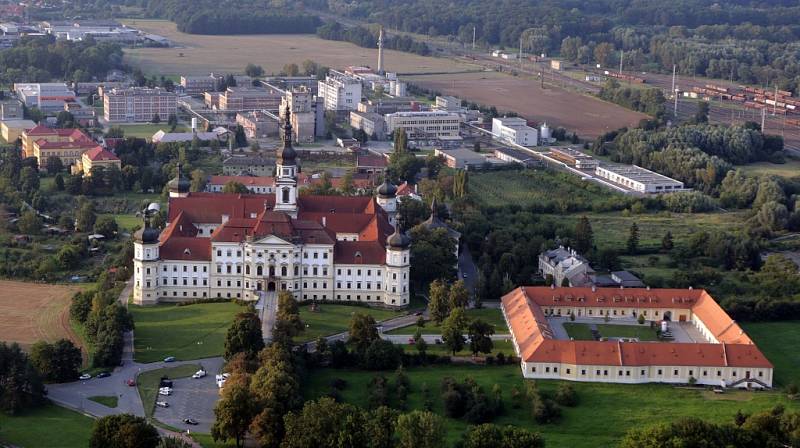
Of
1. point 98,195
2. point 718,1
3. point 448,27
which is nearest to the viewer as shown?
point 98,195

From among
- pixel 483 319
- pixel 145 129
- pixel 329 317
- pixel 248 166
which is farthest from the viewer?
pixel 145 129

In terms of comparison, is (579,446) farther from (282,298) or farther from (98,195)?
(98,195)

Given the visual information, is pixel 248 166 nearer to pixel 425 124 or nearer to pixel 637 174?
pixel 425 124

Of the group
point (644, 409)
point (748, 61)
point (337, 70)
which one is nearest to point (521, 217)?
point (644, 409)

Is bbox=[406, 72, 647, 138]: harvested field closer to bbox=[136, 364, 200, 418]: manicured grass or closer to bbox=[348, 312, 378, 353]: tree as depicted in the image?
bbox=[348, 312, 378, 353]: tree

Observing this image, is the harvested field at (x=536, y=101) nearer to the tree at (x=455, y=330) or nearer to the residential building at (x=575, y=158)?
the residential building at (x=575, y=158)

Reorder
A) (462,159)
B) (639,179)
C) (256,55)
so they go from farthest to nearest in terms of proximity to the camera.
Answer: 1. (256,55)
2. (462,159)
3. (639,179)

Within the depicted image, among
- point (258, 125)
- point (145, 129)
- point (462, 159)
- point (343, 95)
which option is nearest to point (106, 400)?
point (462, 159)
